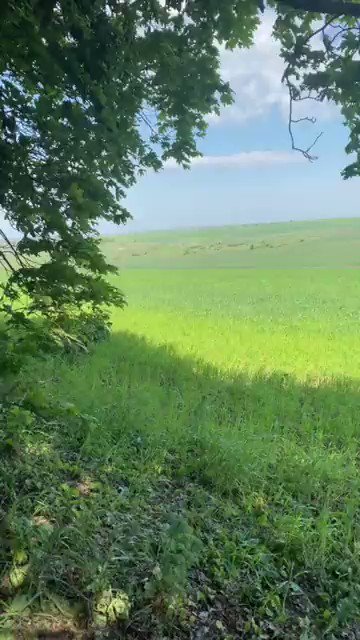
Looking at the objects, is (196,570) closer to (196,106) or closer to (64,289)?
(64,289)

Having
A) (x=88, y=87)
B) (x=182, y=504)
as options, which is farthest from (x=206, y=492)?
(x=88, y=87)

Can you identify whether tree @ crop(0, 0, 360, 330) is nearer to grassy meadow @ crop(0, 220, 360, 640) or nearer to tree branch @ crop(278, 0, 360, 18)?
tree branch @ crop(278, 0, 360, 18)

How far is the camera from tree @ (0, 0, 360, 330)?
13.9ft

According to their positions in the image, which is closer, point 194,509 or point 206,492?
point 194,509

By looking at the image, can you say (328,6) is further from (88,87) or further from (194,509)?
(194,509)

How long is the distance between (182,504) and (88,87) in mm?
3697

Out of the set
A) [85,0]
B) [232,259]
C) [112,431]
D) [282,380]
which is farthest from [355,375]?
[232,259]

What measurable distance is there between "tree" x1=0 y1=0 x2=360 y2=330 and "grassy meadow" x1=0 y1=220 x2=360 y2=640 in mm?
1325

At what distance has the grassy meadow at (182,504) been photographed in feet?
10.2

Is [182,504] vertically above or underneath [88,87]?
underneath

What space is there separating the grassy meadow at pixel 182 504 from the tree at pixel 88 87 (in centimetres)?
133

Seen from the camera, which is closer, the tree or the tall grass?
the tall grass

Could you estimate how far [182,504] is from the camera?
4258 millimetres

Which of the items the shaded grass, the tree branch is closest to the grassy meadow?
the shaded grass
